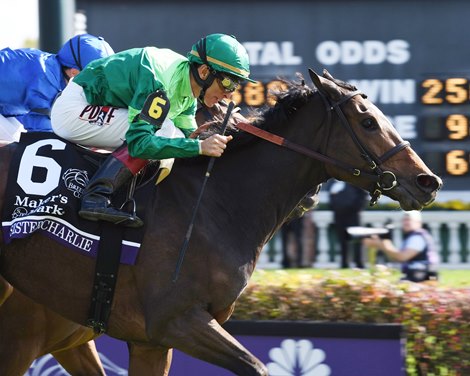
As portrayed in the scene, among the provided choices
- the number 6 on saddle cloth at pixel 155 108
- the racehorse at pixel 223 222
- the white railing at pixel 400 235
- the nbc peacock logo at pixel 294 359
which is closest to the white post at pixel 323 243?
the white railing at pixel 400 235

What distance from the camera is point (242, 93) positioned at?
10.8 metres

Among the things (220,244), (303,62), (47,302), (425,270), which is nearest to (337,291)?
(220,244)

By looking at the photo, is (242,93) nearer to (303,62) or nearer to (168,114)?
(303,62)

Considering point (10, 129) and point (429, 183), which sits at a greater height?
point (10, 129)

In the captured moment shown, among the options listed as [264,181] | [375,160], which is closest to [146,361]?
[264,181]

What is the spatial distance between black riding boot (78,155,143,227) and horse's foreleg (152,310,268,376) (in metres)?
0.48

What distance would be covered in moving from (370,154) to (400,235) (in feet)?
25.5

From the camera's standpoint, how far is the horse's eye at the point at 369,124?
4750 millimetres

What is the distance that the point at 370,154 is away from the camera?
15.5 feet

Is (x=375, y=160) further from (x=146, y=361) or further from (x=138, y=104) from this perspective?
(x=146, y=361)

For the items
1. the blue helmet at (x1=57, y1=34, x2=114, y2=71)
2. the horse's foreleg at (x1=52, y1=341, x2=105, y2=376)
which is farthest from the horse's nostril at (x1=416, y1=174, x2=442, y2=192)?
the horse's foreleg at (x1=52, y1=341, x2=105, y2=376)

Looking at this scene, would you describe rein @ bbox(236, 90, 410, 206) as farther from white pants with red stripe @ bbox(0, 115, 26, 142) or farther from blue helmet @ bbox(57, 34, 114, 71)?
white pants with red stripe @ bbox(0, 115, 26, 142)

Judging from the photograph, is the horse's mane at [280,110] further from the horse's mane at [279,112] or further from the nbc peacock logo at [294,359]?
the nbc peacock logo at [294,359]

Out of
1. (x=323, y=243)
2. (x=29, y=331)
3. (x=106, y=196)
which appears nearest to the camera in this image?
(x=106, y=196)
